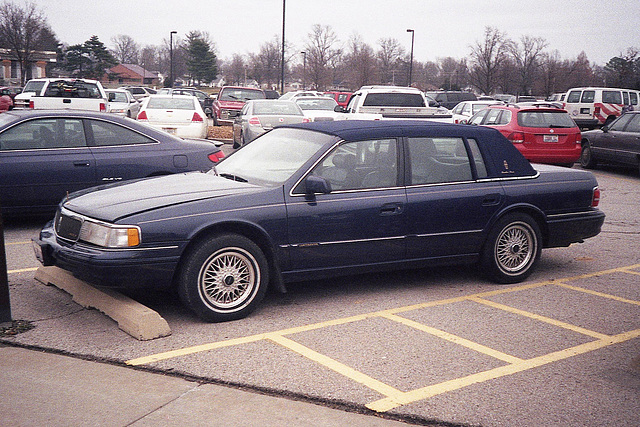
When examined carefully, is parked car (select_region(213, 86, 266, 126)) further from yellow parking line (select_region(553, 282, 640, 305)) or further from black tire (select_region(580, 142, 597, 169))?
yellow parking line (select_region(553, 282, 640, 305))

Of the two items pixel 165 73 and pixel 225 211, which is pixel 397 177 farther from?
pixel 165 73

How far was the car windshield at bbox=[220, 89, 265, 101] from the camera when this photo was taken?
2666 cm

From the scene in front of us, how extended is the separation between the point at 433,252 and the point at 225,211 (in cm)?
204

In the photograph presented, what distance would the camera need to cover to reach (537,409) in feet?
13.1

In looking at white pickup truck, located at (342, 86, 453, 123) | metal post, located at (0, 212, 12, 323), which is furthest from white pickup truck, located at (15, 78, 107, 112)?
metal post, located at (0, 212, 12, 323)

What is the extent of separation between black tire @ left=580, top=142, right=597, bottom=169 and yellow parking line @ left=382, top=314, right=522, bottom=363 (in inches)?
551

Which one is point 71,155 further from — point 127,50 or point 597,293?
point 127,50

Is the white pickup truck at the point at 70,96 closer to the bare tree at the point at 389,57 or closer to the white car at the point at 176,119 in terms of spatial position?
the white car at the point at 176,119

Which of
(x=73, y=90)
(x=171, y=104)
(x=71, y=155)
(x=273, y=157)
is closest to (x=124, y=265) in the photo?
(x=273, y=157)

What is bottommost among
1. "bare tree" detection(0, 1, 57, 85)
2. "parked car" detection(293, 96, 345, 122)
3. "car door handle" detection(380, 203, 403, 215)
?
"car door handle" detection(380, 203, 403, 215)

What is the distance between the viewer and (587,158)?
59.4 feet

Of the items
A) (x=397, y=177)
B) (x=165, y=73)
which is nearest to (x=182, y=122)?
(x=397, y=177)

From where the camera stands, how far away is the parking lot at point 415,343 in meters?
4.10

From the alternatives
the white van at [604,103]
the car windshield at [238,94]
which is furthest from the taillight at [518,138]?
the white van at [604,103]
